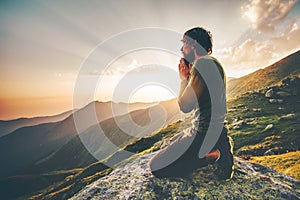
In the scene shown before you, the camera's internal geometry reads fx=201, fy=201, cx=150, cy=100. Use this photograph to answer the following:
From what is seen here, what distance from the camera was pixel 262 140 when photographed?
6925cm

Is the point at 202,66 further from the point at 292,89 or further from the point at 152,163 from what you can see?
the point at 292,89

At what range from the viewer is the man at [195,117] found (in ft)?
24.1

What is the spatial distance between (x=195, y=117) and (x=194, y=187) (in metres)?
3.05

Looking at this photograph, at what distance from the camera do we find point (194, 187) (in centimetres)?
855

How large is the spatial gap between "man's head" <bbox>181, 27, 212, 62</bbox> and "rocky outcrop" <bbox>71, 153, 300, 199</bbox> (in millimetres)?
5237

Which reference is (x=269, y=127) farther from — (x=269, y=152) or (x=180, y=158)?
(x=180, y=158)

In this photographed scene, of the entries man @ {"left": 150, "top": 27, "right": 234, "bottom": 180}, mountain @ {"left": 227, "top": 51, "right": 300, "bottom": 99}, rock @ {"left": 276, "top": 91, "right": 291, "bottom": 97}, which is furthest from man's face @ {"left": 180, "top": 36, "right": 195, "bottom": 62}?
mountain @ {"left": 227, "top": 51, "right": 300, "bottom": 99}

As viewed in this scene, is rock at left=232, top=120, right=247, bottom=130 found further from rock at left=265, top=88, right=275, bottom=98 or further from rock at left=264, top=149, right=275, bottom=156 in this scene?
rock at left=265, top=88, right=275, bottom=98

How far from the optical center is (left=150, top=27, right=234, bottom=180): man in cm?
735

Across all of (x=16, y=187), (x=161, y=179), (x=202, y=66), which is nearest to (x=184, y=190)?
(x=161, y=179)

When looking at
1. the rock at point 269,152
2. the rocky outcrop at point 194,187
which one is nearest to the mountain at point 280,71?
the rock at point 269,152

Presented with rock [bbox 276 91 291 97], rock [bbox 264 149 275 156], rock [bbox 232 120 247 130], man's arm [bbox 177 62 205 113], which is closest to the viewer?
man's arm [bbox 177 62 205 113]

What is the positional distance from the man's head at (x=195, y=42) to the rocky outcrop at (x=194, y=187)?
5237 millimetres

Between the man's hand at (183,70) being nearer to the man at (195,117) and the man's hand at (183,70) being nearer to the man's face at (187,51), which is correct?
the man at (195,117)
